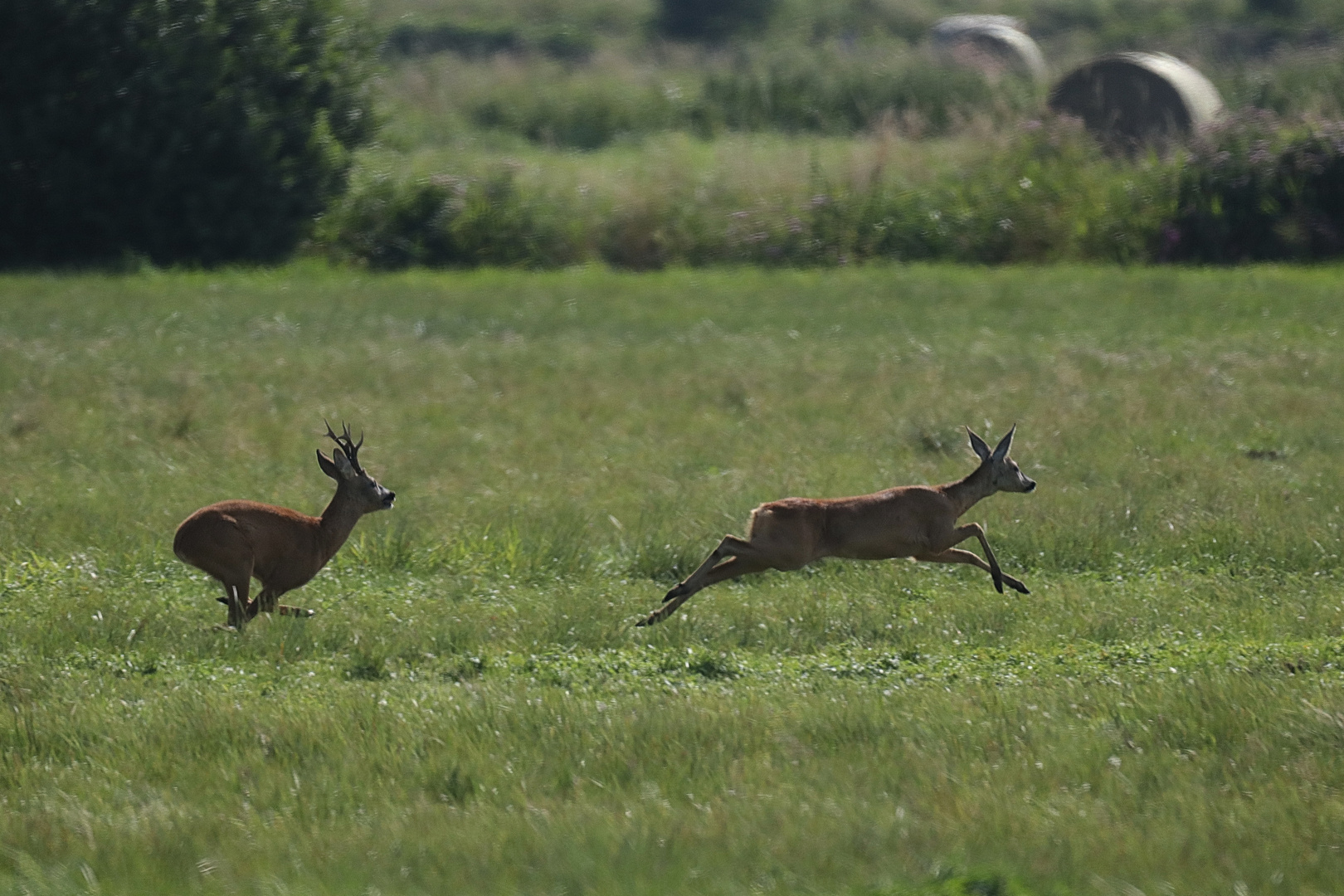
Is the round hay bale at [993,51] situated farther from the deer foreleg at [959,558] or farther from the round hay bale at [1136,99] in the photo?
the deer foreleg at [959,558]

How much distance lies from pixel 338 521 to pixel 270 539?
1.64 feet

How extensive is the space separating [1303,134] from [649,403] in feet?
42.4

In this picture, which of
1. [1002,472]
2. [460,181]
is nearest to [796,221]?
[460,181]

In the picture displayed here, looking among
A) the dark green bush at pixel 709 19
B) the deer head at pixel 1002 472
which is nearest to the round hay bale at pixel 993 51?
the dark green bush at pixel 709 19

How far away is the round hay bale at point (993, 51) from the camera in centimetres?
3736

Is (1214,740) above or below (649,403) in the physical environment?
above

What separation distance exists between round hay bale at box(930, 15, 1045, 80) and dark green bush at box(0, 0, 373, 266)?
1510cm

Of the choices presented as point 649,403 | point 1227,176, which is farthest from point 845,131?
point 649,403

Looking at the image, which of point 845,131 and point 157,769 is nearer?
point 157,769

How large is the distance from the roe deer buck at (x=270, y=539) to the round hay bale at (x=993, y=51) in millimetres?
27783

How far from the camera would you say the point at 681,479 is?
41.4 feet

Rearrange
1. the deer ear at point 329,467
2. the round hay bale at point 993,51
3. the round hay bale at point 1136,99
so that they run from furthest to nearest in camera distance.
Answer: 1. the round hay bale at point 993,51
2. the round hay bale at point 1136,99
3. the deer ear at point 329,467

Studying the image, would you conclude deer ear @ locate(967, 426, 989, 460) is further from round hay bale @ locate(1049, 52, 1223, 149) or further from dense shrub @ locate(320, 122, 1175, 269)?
→ round hay bale @ locate(1049, 52, 1223, 149)

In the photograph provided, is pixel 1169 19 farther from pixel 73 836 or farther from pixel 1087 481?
pixel 73 836
